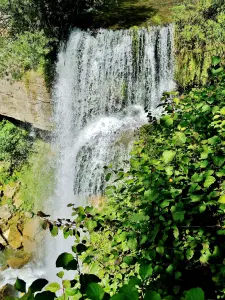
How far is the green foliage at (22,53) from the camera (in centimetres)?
802

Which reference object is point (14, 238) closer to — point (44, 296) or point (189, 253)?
point (189, 253)

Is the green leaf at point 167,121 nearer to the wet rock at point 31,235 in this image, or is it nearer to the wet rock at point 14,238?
the wet rock at point 31,235

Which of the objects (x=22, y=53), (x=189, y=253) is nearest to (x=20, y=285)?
(x=189, y=253)

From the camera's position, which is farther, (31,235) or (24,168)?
(24,168)

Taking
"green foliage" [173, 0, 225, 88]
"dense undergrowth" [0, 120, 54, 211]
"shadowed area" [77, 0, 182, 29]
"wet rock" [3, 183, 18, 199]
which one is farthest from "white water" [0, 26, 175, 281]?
"wet rock" [3, 183, 18, 199]

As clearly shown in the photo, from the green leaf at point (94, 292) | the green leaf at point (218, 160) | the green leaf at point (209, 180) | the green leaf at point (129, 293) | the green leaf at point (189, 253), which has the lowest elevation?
the green leaf at point (189, 253)

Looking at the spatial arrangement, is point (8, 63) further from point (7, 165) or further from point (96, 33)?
point (7, 165)

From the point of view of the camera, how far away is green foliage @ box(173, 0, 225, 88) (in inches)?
275

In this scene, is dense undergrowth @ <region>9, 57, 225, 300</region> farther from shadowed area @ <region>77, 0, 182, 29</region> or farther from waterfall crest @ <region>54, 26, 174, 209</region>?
shadowed area @ <region>77, 0, 182, 29</region>

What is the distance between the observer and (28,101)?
891cm

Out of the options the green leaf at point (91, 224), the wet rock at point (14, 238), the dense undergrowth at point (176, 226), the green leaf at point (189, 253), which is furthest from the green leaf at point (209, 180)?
the wet rock at point (14, 238)

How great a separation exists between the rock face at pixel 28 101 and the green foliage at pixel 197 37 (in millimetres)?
4010

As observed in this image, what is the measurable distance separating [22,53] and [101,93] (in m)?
2.50

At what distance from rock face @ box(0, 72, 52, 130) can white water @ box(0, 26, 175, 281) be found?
1.24ft
